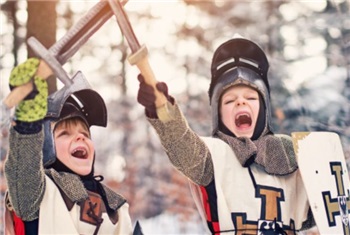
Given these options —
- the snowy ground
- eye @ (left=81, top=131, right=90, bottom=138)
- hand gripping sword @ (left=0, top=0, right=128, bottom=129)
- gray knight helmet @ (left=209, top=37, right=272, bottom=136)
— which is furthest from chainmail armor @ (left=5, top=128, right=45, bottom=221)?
the snowy ground

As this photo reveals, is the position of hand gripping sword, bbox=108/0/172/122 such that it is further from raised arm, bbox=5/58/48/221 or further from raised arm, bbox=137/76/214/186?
raised arm, bbox=5/58/48/221

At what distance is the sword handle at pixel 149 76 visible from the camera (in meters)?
2.27

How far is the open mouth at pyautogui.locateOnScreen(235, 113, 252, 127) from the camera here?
264cm

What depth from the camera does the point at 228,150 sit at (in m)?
2.60

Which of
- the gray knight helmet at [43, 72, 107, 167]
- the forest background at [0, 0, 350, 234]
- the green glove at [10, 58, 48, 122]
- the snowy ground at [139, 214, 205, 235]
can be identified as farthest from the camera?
the snowy ground at [139, 214, 205, 235]

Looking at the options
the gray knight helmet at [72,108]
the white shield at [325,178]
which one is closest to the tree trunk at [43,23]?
the gray knight helmet at [72,108]

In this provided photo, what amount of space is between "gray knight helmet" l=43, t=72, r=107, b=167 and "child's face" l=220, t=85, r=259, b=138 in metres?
0.49

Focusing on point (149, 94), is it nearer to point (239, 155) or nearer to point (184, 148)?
point (184, 148)

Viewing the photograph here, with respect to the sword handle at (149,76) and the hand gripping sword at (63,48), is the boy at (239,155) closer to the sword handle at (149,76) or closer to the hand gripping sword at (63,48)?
the sword handle at (149,76)

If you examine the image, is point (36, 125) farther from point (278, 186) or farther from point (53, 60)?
point (278, 186)

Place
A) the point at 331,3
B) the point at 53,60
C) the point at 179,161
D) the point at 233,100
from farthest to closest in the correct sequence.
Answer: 1. the point at 331,3
2. the point at 233,100
3. the point at 179,161
4. the point at 53,60

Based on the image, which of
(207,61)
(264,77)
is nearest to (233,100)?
(264,77)

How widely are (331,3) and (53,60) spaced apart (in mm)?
4100

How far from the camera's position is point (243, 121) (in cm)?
265
